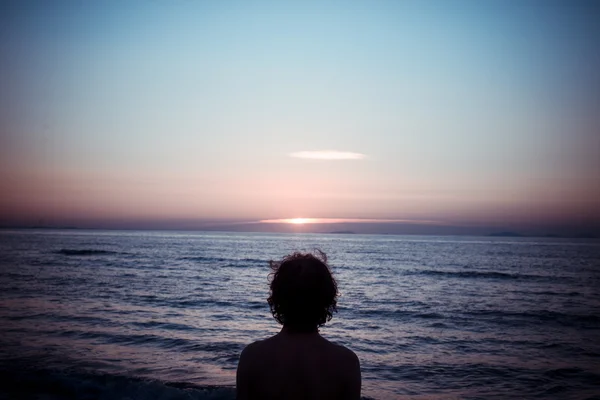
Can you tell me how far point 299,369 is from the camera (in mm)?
2229

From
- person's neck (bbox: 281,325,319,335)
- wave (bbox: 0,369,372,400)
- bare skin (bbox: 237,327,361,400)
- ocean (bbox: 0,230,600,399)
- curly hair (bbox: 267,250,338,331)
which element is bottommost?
ocean (bbox: 0,230,600,399)

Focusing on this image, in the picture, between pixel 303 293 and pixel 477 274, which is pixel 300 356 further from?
pixel 477 274

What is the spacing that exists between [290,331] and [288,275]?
11.6 inches

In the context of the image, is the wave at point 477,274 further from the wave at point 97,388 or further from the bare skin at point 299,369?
the bare skin at point 299,369

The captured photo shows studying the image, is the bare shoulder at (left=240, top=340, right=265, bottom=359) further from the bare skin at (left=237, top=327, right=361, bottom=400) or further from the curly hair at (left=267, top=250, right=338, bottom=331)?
the curly hair at (left=267, top=250, right=338, bottom=331)

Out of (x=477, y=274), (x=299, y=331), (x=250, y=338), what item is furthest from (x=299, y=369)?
(x=477, y=274)

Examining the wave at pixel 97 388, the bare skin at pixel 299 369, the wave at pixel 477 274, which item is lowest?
the wave at pixel 477 274

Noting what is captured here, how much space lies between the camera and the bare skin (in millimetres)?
2223

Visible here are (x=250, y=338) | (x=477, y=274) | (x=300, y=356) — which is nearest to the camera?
(x=300, y=356)

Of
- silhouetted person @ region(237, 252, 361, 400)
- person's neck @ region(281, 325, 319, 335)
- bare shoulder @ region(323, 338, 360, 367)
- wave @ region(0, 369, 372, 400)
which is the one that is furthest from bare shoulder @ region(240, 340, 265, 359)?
wave @ region(0, 369, 372, 400)

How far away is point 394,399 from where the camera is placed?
25.2ft

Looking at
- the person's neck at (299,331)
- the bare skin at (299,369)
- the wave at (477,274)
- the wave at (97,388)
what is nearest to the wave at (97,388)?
the wave at (97,388)

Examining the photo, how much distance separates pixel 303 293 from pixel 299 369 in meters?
0.39

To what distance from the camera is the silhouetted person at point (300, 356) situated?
222 centimetres
